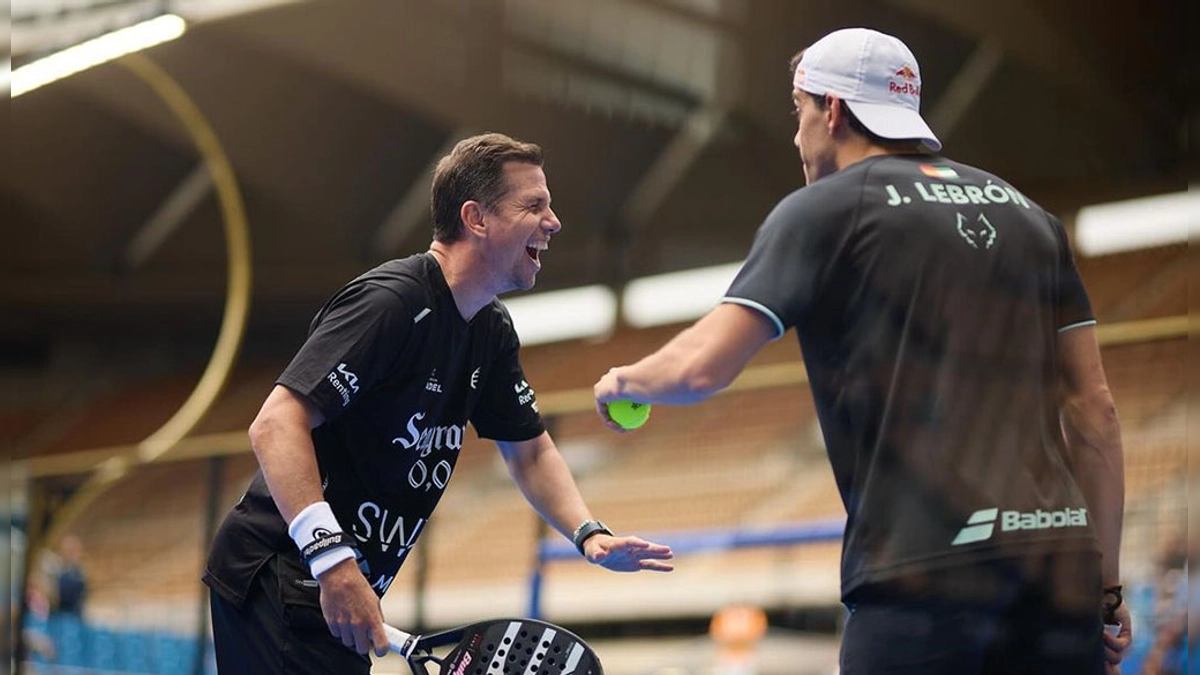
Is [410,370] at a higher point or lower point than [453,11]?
lower

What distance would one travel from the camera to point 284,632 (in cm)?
271

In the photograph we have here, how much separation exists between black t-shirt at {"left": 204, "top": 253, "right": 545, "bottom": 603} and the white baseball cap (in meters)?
0.81

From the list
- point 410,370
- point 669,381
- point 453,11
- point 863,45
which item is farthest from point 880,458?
point 453,11

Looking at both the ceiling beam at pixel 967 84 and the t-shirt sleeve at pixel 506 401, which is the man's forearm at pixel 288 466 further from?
the ceiling beam at pixel 967 84

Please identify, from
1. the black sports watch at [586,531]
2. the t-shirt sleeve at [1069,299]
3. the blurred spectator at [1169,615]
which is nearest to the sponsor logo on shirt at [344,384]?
the black sports watch at [586,531]

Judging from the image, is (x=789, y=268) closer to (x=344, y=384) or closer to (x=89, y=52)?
(x=344, y=384)

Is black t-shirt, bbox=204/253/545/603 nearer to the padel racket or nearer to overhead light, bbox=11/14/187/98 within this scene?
the padel racket

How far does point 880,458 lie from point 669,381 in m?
0.29

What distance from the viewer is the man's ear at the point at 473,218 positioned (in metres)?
2.85

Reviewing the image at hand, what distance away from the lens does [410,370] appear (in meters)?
2.76

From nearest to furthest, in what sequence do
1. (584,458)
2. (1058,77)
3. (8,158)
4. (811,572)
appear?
1. (811,572)
2. (1058,77)
3. (584,458)
4. (8,158)

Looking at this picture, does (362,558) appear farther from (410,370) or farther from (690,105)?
(690,105)

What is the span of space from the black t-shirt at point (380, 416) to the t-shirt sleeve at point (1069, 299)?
3.48ft

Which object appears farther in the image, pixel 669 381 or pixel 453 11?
pixel 453 11
